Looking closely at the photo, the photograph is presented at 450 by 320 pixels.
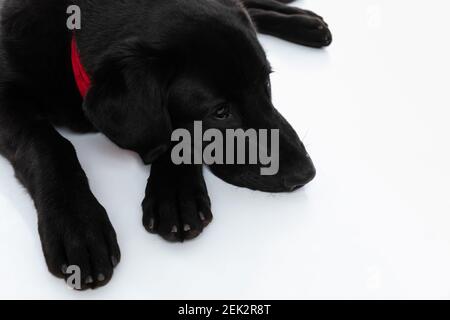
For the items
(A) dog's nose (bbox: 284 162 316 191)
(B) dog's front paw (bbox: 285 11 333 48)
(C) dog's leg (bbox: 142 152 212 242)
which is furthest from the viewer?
(B) dog's front paw (bbox: 285 11 333 48)

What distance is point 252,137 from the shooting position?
1.40m

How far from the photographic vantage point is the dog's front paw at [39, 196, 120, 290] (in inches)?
47.6

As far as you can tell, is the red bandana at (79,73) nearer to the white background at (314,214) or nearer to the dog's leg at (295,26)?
the white background at (314,214)

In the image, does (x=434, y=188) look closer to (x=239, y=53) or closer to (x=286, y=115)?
(x=286, y=115)

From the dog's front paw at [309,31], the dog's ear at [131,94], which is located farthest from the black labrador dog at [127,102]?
the dog's front paw at [309,31]

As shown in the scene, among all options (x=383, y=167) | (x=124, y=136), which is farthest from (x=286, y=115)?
(x=124, y=136)

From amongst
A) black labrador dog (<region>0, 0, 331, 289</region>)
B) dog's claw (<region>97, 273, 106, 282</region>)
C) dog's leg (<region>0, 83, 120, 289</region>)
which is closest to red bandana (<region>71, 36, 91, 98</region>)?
black labrador dog (<region>0, 0, 331, 289</region>)

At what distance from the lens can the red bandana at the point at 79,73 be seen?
54.2 inches

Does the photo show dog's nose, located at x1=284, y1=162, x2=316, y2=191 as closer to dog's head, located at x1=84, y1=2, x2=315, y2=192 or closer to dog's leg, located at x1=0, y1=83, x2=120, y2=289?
dog's head, located at x1=84, y1=2, x2=315, y2=192

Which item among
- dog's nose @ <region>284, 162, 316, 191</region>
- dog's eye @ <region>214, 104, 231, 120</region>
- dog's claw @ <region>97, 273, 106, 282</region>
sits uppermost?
dog's eye @ <region>214, 104, 231, 120</region>

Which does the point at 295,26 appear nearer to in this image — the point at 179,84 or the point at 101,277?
the point at 179,84

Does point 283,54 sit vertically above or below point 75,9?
below

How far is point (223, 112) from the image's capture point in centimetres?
138

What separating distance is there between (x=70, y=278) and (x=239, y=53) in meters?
0.62
